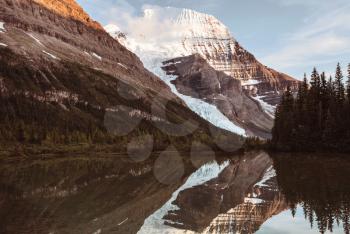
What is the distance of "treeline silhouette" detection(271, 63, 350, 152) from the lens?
91.3 m

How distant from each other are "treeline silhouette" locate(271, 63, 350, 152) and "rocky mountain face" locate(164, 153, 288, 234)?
55.4 metres

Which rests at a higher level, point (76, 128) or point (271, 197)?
point (76, 128)

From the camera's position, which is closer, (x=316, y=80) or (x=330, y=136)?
(x=330, y=136)

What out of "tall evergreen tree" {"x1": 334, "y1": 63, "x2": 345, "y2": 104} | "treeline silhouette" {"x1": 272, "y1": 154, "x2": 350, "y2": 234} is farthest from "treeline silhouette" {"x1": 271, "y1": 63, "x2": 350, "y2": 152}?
"treeline silhouette" {"x1": 272, "y1": 154, "x2": 350, "y2": 234}

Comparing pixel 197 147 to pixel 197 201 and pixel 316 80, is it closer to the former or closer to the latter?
pixel 316 80

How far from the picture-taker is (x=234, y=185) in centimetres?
4106

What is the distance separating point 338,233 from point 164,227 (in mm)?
8188

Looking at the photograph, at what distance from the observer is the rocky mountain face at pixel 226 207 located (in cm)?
2272

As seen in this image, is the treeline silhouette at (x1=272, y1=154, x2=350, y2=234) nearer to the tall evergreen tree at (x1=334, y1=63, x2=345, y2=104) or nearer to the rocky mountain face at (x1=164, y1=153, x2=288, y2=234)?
the rocky mountain face at (x1=164, y1=153, x2=288, y2=234)

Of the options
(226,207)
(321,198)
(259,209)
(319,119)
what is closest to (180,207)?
(226,207)

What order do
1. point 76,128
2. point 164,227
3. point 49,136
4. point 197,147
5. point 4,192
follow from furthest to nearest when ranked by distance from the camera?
point 76,128, point 197,147, point 49,136, point 4,192, point 164,227

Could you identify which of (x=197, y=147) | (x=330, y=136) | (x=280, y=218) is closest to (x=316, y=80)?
(x=330, y=136)

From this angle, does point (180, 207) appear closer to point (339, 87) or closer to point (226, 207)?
point (226, 207)

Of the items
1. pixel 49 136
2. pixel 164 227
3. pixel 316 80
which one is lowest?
pixel 164 227
